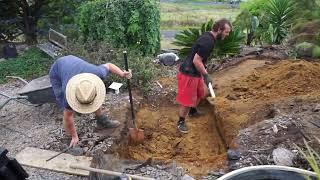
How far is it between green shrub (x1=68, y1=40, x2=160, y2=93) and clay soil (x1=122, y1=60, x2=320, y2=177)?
0.35m

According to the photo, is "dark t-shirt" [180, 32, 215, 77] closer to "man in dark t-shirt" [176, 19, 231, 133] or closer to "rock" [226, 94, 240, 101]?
"man in dark t-shirt" [176, 19, 231, 133]

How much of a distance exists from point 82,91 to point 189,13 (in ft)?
47.9

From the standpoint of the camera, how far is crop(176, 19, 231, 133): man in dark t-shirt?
19.0 feet

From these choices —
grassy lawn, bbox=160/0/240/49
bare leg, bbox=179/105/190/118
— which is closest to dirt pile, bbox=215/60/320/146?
bare leg, bbox=179/105/190/118

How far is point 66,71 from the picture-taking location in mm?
5215

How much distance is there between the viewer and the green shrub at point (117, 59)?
7312mm

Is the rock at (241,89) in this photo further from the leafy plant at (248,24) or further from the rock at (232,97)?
the leafy plant at (248,24)

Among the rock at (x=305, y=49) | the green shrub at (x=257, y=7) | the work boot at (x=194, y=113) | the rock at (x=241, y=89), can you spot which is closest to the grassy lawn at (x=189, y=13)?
the green shrub at (x=257, y=7)

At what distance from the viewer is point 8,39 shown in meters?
10.7

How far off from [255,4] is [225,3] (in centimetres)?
981

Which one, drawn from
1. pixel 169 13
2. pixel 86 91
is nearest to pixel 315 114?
pixel 86 91

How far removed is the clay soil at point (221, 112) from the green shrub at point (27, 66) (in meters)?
2.66

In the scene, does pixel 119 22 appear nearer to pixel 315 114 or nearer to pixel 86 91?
pixel 86 91

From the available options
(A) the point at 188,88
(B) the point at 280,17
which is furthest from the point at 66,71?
(B) the point at 280,17
